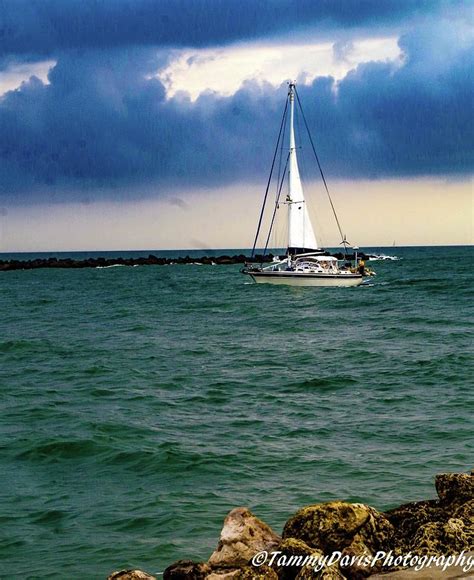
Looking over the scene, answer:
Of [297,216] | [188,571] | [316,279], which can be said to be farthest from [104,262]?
[188,571]

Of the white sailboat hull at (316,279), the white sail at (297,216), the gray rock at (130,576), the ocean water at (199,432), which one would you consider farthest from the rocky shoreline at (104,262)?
the gray rock at (130,576)

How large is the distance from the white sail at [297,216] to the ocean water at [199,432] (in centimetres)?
Result: 3024

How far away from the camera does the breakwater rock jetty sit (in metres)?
6.25

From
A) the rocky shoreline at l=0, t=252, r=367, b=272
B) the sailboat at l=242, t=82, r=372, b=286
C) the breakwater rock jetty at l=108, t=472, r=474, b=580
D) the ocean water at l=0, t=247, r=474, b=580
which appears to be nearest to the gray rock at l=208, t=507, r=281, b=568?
the breakwater rock jetty at l=108, t=472, r=474, b=580

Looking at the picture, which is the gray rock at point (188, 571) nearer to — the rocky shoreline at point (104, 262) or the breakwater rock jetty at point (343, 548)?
the breakwater rock jetty at point (343, 548)

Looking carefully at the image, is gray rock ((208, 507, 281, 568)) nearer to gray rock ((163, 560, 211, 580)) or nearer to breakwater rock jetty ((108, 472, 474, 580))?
breakwater rock jetty ((108, 472, 474, 580))

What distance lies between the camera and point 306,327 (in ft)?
115

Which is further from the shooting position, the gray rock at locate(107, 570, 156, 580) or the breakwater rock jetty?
the gray rock at locate(107, 570, 156, 580)

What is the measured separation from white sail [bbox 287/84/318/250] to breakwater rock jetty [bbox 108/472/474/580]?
5492 cm

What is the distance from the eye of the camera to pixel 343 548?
→ 22.1 feet

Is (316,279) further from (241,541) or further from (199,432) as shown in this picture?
(241,541)

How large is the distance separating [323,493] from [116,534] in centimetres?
280

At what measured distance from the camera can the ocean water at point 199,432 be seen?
9.11m

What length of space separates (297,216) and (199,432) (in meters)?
49.6
